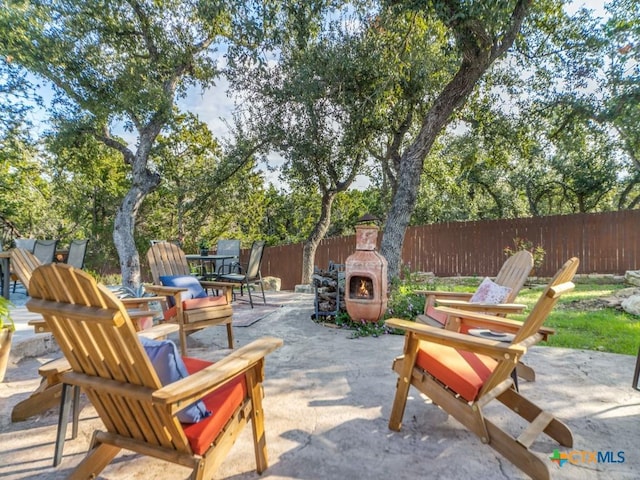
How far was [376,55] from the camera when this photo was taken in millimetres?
5910

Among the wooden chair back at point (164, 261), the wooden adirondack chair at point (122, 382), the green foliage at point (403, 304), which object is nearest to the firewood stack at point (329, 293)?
the green foliage at point (403, 304)

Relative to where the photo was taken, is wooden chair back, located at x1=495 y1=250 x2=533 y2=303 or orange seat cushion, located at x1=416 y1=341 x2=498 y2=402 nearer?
orange seat cushion, located at x1=416 y1=341 x2=498 y2=402

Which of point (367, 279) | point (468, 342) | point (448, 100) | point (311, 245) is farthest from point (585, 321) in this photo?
point (311, 245)

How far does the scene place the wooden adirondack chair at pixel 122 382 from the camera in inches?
43.7

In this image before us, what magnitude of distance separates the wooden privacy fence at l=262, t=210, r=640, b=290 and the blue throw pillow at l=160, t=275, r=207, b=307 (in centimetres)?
495

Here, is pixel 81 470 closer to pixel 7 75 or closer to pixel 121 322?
pixel 121 322

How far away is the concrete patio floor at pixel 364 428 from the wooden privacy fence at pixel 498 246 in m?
5.03

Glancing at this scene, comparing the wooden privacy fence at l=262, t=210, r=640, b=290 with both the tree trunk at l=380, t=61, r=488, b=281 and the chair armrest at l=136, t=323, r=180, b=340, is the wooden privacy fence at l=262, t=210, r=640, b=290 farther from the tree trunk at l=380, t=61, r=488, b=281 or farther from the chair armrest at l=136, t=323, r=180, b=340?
the chair armrest at l=136, t=323, r=180, b=340

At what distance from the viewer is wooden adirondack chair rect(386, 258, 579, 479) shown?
1566 mm

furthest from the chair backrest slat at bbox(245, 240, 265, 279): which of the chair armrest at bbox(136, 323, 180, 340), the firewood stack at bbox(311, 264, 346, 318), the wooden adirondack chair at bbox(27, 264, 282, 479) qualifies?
the wooden adirondack chair at bbox(27, 264, 282, 479)

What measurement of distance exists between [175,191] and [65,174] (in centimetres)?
385

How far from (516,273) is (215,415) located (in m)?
2.61

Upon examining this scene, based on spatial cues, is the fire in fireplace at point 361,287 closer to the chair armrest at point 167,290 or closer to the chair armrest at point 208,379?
the chair armrest at point 167,290

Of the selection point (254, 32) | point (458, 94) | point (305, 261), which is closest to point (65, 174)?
point (305, 261)
